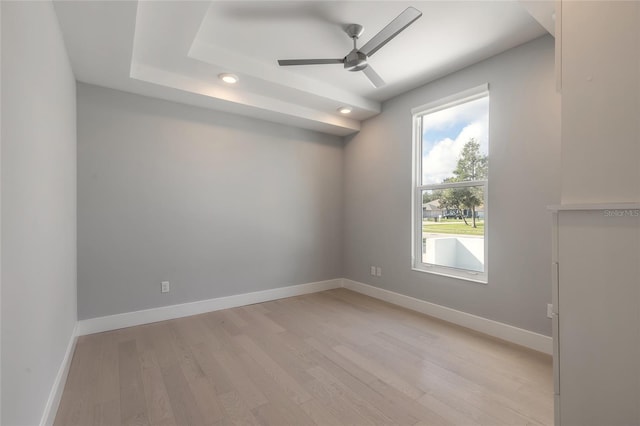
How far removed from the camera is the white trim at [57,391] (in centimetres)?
146

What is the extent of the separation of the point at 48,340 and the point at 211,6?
2372 millimetres

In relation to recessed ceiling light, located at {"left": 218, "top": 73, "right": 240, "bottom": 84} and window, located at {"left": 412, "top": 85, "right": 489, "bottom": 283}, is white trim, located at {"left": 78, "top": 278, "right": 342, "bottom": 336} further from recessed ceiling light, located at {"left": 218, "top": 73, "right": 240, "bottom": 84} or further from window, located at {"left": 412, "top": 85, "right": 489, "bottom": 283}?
recessed ceiling light, located at {"left": 218, "top": 73, "right": 240, "bottom": 84}

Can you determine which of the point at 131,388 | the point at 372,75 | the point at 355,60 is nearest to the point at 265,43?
the point at 355,60

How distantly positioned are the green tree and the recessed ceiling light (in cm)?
250

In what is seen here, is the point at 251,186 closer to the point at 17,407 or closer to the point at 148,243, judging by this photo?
the point at 148,243

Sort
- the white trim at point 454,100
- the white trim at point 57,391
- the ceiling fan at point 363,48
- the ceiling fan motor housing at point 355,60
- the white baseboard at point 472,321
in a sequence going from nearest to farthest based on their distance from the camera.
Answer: the white trim at point 57,391 < the ceiling fan at point 363,48 < the ceiling fan motor housing at point 355,60 < the white baseboard at point 472,321 < the white trim at point 454,100

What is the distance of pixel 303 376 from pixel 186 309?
5.95 feet

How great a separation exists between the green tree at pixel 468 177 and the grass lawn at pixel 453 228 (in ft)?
0.15

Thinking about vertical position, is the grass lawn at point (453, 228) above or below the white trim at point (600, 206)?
below

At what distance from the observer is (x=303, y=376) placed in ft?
6.63

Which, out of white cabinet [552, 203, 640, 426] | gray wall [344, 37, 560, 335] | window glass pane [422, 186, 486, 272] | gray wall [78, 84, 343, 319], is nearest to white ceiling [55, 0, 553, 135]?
gray wall [344, 37, 560, 335]

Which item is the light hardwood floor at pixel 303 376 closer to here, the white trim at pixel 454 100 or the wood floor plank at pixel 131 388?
the wood floor plank at pixel 131 388

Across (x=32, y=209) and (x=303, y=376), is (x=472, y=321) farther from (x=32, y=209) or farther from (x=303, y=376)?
(x=32, y=209)

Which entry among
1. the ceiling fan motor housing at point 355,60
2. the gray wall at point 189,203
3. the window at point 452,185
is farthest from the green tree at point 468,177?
the gray wall at point 189,203
